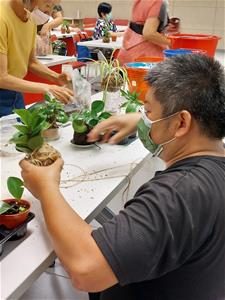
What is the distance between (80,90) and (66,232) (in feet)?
3.41

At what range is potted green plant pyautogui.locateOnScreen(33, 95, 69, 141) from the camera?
4.66 feet

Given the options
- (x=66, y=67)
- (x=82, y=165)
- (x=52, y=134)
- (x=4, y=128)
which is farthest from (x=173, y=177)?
(x=66, y=67)

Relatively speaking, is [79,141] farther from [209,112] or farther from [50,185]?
[209,112]

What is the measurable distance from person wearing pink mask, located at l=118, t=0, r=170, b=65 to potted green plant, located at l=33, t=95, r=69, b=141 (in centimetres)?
141

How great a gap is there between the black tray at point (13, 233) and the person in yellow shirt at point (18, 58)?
0.89m

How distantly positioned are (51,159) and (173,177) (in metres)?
0.42

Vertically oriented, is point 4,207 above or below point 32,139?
below

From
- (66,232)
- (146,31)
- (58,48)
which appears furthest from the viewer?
(58,48)

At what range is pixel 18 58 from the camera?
1.91 metres

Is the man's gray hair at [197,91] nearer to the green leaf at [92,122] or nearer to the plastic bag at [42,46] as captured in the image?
the green leaf at [92,122]

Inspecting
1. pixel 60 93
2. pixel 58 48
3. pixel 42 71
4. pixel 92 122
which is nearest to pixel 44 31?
pixel 58 48

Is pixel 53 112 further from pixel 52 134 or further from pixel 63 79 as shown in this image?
pixel 63 79

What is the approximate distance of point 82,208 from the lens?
100 cm

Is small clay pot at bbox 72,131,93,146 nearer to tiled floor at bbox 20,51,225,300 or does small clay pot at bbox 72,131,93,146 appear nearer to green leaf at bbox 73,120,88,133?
green leaf at bbox 73,120,88,133
